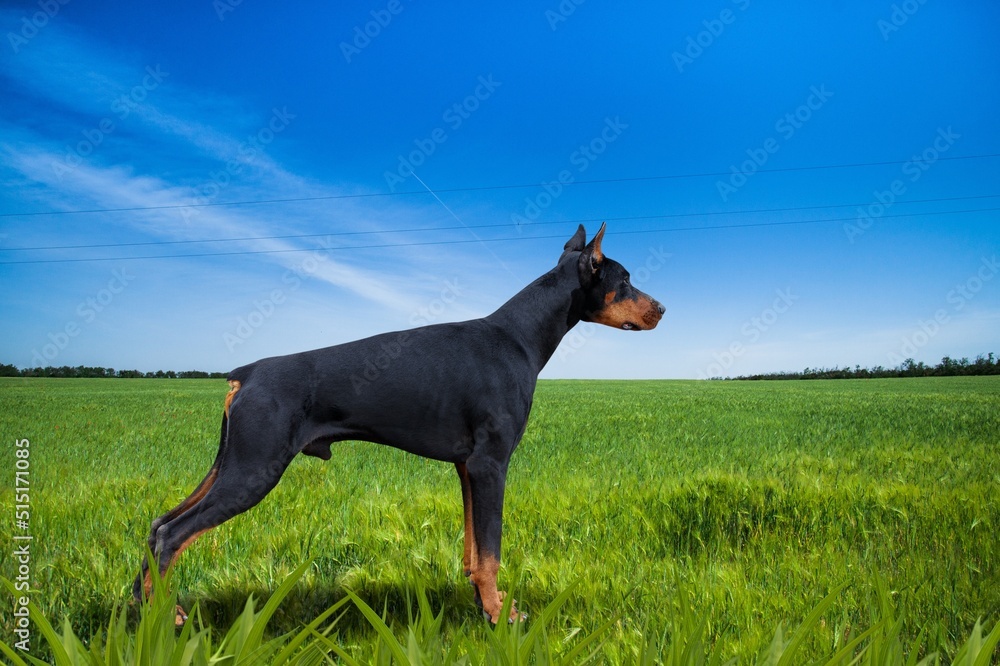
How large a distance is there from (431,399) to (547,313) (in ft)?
3.02

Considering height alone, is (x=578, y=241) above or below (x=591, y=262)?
above

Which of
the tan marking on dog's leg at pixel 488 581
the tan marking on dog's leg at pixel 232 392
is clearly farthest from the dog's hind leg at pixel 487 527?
the tan marking on dog's leg at pixel 232 392

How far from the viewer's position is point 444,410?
3.59 metres

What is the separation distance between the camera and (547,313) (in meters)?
3.90

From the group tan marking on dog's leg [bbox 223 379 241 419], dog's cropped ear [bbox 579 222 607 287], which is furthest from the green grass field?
dog's cropped ear [bbox 579 222 607 287]

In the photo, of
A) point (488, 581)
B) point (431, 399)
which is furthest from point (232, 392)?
point (488, 581)

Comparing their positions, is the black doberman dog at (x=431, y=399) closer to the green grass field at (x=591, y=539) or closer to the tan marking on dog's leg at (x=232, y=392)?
the tan marking on dog's leg at (x=232, y=392)

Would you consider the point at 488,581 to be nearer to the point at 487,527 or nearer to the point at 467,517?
the point at 487,527

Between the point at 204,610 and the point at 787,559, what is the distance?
4046 millimetres

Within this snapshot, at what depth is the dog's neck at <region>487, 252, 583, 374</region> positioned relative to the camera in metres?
3.88

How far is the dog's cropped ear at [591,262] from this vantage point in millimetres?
3713

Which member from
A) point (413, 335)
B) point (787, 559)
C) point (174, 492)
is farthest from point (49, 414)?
point (787, 559)

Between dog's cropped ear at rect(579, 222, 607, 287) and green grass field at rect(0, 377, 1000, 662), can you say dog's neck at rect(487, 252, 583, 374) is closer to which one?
dog's cropped ear at rect(579, 222, 607, 287)

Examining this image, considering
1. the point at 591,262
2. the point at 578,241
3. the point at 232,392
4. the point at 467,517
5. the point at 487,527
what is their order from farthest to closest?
the point at 578,241, the point at 467,517, the point at 591,262, the point at 487,527, the point at 232,392
